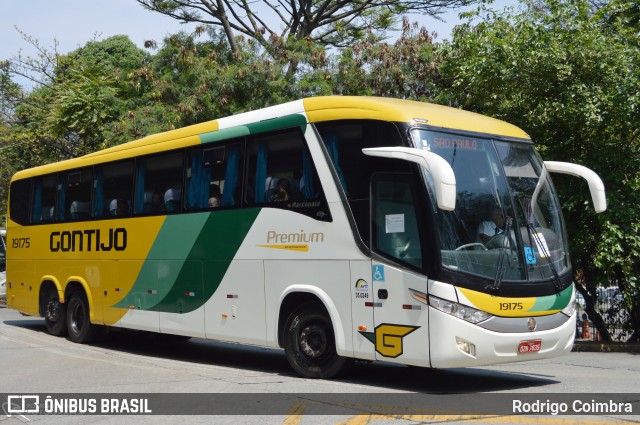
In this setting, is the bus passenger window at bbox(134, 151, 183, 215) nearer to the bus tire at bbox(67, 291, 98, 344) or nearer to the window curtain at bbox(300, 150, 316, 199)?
the bus tire at bbox(67, 291, 98, 344)

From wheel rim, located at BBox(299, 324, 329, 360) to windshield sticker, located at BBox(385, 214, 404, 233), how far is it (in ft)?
5.70

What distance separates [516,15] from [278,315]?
9.59 meters

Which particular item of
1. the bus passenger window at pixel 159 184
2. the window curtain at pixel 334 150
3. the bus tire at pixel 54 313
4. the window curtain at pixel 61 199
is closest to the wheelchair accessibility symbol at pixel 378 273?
the window curtain at pixel 334 150

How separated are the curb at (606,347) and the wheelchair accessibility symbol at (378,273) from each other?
8.55 meters

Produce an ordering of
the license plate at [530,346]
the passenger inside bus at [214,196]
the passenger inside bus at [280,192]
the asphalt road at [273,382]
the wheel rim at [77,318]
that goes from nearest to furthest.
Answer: the asphalt road at [273,382]
the license plate at [530,346]
the passenger inside bus at [280,192]
the passenger inside bus at [214,196]
the wheel rim at [77,318]

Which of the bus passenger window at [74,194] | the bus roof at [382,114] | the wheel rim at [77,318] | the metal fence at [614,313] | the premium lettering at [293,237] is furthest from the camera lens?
the metal fence at [614,313]

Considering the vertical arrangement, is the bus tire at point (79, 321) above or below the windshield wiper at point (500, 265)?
below

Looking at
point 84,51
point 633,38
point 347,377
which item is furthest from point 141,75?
point 347,377

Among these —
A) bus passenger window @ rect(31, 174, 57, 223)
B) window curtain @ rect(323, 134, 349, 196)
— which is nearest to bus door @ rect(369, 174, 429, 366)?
window curtain @ rect(323, 134, 349, 196)

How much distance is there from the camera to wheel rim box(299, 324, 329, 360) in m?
10.8

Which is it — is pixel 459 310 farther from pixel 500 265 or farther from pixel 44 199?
pixel 44 199

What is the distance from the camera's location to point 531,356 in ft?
32.1

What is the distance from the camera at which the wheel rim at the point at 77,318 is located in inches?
650
